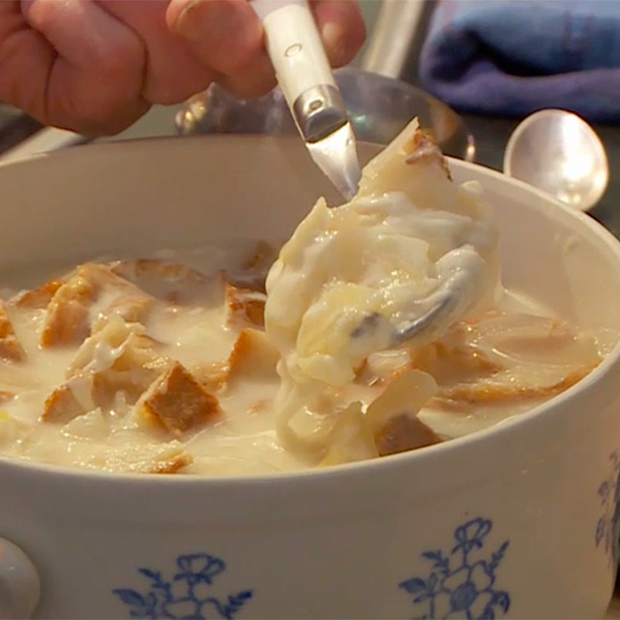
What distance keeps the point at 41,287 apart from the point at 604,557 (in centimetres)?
44

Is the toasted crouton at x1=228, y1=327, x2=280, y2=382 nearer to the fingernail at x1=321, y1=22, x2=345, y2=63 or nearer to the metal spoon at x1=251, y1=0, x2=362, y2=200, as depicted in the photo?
the metal spoon at x1=251, y1=0, x2=362, y2=200

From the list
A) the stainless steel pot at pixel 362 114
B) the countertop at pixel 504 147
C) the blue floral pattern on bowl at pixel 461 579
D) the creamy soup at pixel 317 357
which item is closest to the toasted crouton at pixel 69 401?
the creamy soup at pixel 317 357

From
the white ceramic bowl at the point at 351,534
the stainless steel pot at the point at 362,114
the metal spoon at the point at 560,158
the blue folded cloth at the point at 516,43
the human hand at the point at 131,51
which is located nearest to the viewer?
the white ceramic bowl at the point at 351,534

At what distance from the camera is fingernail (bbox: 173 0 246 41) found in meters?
0.69

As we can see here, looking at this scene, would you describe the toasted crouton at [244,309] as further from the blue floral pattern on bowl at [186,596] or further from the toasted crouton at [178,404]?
the blue floral pattern on bowl at [186,596]

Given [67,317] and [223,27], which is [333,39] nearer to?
[223,27]

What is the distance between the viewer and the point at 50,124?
0.83 meters

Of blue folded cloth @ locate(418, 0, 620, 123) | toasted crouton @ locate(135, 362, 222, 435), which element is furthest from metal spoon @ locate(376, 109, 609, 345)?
Answer: toasted crouton @ locate(135, 362, 222, 435)

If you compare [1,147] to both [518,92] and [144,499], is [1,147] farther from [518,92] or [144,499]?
[144,499]

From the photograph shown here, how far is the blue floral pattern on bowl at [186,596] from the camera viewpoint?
14.8 inches

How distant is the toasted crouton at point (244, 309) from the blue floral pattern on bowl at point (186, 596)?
301mm

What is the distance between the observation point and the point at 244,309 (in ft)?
2.23

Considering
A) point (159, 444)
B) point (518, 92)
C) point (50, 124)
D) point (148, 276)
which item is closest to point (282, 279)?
point (159, 444)

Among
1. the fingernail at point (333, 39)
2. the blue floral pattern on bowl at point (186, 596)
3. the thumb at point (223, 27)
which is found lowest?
the fingernail at point (333, 39)
